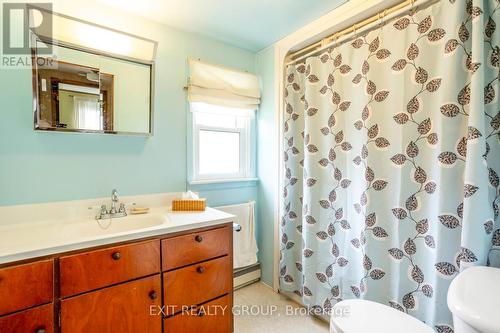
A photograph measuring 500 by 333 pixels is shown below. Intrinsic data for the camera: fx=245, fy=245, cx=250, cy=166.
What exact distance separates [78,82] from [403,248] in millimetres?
2139

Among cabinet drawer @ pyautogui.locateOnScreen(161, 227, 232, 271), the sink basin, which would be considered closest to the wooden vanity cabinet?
cabinet drawer @ pyautogui.locateOnScreen(161, 227, 232, 271)

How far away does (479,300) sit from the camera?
0.79 metres

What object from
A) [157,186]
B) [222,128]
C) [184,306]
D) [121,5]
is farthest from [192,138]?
[184,306]

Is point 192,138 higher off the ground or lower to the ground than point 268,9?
lower

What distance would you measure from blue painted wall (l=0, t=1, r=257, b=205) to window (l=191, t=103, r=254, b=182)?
0.40 feet

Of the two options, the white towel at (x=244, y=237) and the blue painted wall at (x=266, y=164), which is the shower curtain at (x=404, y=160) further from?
the white towel at (x=244, y=237)

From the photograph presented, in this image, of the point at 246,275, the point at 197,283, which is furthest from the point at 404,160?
the point at 246,275

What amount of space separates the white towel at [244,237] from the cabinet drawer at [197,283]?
0.61 metres

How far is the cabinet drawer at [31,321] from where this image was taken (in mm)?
977

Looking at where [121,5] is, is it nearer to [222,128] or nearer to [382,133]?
[222,128]

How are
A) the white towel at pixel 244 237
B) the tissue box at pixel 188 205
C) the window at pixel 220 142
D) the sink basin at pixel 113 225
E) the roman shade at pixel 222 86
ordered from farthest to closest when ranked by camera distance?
the white towel at pixel 244 237 < the window at pixel 220 142 < the roman shade at pixel 222 86 < the tissue box at pixel 188 205 < the sink basin at pixel 113 225

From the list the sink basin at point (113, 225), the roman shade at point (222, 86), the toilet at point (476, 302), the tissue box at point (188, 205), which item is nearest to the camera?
the toilet at point (476, 302)

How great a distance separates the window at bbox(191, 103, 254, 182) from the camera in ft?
6.83

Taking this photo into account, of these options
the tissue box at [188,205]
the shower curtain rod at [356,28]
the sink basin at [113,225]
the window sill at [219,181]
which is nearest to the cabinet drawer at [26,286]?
the sink basin at [113,225]
